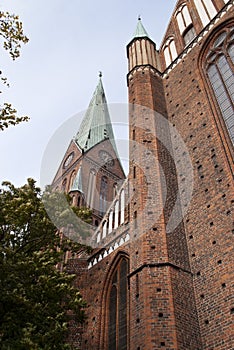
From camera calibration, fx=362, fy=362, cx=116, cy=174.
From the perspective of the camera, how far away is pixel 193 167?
35.9ft

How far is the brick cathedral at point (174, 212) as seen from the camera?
7.84 m

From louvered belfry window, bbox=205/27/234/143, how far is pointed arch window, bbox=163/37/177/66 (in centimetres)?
269

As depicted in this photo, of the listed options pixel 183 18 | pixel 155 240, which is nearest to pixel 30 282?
pixel 155 240

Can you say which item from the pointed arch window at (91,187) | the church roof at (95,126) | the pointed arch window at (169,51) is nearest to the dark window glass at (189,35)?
the pointed arch window at (169,51)

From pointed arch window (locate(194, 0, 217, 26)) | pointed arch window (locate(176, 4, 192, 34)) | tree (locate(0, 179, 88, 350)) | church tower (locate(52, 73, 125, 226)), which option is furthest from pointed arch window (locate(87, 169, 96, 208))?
tree (locate(0, 179, 88, 350))

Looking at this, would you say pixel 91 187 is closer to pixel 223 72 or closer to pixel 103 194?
pixel 103 194

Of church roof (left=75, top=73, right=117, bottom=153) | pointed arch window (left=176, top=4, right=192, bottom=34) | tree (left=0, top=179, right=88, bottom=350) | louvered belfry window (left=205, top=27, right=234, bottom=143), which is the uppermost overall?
church roof (left=75, top=73, right=117, bottom=153)

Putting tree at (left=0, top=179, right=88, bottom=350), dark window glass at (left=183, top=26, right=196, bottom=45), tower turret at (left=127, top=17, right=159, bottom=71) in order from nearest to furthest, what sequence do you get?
tree at (left=0, top=179, right=88, bottom=350) → tower turret at (left=127, top=17, right=159, bottom=71) → dark window glass at (left=183, top=26, right=196, bottom=45)

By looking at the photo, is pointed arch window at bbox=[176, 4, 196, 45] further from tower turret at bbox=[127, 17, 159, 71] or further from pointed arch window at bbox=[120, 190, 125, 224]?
pointed arch window at bbox=[120, 190, 125, 224]

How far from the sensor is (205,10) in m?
15.6

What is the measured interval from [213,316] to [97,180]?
67.2ft

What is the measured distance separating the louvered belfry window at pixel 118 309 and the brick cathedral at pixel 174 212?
0.03 meters

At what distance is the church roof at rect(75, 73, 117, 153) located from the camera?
1228 inches

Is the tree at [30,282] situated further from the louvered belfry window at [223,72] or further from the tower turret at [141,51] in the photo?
the tower turret at [141,51]
